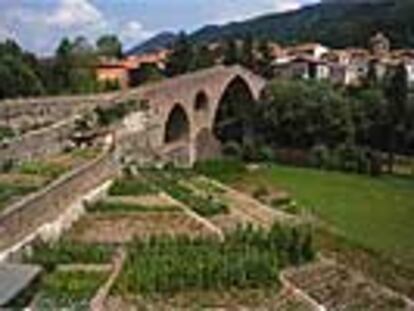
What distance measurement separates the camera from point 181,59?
7412cm

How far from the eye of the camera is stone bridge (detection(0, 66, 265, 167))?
132 feet

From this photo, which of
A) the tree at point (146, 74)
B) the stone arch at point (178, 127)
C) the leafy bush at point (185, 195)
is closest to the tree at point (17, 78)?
the stone arch at point (178, 127)

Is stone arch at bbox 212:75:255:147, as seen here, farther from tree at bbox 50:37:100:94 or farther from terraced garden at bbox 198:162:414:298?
terraced garden at bbox 198:162:414:298

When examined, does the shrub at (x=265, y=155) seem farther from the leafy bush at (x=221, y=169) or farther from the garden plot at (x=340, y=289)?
the garden plot at (x=340, y=289)

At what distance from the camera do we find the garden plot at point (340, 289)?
24359 mm

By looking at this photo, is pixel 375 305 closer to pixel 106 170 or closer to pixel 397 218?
pixel 397 218

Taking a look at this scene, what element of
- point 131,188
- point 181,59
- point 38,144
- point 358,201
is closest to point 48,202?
point 131,188

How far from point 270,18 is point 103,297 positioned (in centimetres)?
17793

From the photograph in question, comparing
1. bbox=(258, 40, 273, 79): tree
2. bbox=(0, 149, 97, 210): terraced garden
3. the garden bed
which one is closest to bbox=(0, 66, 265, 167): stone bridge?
bbox=(0, 149, 97, 210): terraced garden

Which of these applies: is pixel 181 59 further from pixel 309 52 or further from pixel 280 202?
pixel 280 202

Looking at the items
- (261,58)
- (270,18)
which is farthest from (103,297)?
(270,18)

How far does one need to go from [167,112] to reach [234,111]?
11361mm

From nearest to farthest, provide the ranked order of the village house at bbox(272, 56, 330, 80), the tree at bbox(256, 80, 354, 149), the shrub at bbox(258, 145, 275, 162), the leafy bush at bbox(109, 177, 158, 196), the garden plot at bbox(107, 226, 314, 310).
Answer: the garden plot at bbox(107, 226, 314, 310) < the leafy bush at bbox(109, 177, 158, 196) < the shrub at bbox(258, 145, 275, 162) < the tree at bbox(256, 80, 354, 149) < the village house at bbox(272, 56, 330, 80)

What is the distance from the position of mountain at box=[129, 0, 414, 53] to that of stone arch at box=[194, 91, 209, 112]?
76.5ft
